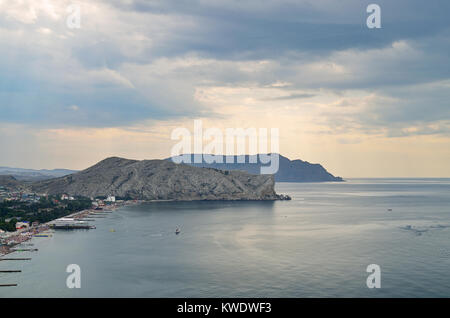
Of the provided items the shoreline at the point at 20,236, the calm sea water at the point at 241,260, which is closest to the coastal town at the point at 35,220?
the shoreline at the point at 20,236

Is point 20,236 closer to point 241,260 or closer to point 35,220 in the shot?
point 35,220

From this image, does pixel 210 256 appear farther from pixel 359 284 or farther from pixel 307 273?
pixel 359 284

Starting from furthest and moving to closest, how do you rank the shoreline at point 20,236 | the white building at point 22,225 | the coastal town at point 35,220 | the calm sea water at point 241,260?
the white building at point 22,225, the coastal town at point 35,220, the shoreline at point 20,236, the calm sea water at point 241,260

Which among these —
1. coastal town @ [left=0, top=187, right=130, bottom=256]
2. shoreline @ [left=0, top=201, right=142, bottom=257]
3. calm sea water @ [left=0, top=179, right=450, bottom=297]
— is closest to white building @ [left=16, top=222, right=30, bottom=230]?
coastal town @ [left=0, top=187, right=130, bottom=256]

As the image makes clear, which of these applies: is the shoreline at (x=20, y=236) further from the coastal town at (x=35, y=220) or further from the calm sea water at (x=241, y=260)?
the calm sea water at (x=241, y=260)

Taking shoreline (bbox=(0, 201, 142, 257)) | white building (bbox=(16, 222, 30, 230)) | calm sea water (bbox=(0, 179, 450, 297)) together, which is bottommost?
calm sea water (bbox=(0, 179, 450, 297))

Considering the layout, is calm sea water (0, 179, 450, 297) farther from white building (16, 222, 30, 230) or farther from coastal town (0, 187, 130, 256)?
white building (16, 222, 30, 230)

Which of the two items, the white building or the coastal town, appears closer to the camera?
the coastal town

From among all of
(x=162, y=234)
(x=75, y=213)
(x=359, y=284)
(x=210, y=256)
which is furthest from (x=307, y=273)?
(x=75, y=213)
